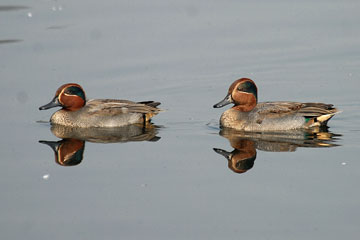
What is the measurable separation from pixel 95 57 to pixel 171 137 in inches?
203

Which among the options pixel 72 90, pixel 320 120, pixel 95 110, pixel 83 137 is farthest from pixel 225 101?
pixel 72 90

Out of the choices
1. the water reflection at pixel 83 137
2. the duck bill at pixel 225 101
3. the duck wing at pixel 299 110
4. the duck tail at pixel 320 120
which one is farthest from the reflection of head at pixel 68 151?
the duck tail at pixel 320 120

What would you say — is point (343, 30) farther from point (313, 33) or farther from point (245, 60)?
point (245, 60)

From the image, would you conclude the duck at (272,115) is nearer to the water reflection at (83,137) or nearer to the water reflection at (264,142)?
the water reflection at (264,142)

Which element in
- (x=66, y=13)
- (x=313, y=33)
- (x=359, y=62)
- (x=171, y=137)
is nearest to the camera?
(x=171, y=137)

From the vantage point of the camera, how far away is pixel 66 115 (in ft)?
53.0

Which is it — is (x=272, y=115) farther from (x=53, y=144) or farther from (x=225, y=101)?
(x=53, y=144)

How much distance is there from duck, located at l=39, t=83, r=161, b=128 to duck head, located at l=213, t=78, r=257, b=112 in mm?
1526

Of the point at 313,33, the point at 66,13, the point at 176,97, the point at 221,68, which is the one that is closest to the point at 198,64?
the point at 221,68

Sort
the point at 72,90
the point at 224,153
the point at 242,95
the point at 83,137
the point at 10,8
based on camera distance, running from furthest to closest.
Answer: the point at 10,8 < the point at 72,90 < the point at 242,95 < the point at 83,137 < the point at 224,153

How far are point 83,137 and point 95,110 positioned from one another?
957 millimetres

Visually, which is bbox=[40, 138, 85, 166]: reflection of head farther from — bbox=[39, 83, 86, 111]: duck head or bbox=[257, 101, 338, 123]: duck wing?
bbox=[257, 101, 338, 123]: duck wing

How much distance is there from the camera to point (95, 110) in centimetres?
1602

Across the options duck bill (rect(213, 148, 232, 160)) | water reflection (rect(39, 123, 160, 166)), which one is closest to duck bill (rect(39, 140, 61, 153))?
water reflection (rect(39, 123, 160, 166))
